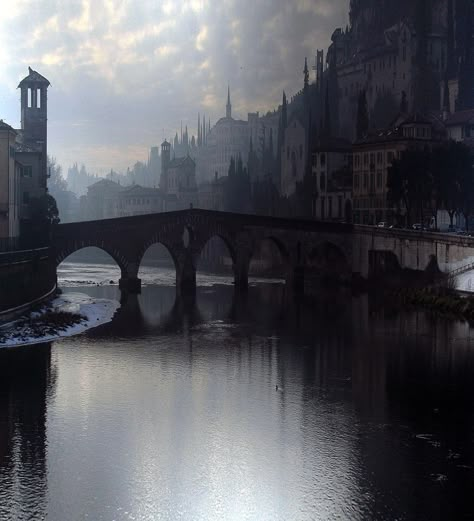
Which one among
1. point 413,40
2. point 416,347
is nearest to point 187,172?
point 413,40

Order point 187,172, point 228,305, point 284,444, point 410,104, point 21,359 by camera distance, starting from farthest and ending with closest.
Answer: point 187,172 → point 410,104 → point 228,305 → point 21,359 → point 284,444

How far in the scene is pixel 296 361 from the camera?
47.4m

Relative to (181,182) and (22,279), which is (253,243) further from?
(181,182)

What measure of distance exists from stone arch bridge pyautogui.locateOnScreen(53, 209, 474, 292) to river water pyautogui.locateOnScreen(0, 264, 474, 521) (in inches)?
666

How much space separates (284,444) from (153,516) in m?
7.80

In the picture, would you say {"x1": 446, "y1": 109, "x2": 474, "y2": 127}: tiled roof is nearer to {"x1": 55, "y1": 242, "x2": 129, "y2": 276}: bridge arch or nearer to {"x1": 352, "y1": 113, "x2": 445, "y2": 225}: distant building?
{"x1": 352, "y1": 113, "x2": 445, "y2": 225}: distant building

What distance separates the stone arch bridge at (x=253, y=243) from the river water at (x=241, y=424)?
16920 millimetres

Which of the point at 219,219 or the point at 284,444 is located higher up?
the point at 219,219

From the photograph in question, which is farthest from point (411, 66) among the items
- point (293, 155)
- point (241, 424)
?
point (241, 424)

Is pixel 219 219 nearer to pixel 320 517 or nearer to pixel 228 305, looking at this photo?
pixel 228 305

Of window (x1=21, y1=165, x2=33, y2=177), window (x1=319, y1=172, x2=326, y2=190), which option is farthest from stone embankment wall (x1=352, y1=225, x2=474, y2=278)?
window (x1=21, y1=165, x2=33, y2=177)

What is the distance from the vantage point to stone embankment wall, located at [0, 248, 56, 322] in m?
53.8

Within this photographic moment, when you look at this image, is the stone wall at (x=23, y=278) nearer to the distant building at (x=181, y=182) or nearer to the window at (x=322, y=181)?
the window at (x=322, y=181)

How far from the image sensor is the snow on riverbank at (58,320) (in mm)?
51206
